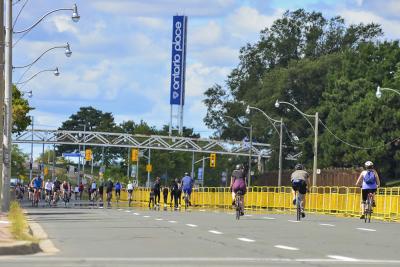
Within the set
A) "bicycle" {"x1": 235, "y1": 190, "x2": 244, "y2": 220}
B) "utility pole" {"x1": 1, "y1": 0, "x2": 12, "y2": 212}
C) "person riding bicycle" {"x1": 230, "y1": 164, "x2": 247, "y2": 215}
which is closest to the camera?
"bicycle" {"x1": 235, "y1": 190, "x2": 244, "y2": 220}

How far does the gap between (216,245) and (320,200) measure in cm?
2643

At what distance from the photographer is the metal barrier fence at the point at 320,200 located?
37.1 metres

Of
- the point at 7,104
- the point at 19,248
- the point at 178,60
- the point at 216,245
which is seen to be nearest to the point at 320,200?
the point at 7,104

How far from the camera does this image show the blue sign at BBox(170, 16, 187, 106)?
509ft

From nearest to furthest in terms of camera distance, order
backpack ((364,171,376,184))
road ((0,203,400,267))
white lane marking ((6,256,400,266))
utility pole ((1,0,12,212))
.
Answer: white lane marking ((6,256,400,266)), road ((0,203,400,267)), backpack ((364,171,376,184)), utility pole ((1,0,12,212))

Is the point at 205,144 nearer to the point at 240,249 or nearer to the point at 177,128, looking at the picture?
the point at 177,128

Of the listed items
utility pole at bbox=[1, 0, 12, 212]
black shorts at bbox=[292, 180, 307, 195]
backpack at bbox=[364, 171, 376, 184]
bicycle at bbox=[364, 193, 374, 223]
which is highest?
utility pole at bbox=[1, 0, 12, 212]

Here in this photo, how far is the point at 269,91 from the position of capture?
109 meters

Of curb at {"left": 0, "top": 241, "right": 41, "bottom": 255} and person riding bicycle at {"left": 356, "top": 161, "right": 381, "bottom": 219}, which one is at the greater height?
person riding bicycle at {"left": 356, "top": 161, "right": 381, "bottom": 219}

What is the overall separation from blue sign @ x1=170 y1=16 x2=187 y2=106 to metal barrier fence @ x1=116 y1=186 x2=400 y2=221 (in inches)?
3571

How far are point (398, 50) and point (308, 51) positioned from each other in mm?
26009

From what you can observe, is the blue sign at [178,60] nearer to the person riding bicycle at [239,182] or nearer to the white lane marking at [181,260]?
the person riding bicycle at [239,182]

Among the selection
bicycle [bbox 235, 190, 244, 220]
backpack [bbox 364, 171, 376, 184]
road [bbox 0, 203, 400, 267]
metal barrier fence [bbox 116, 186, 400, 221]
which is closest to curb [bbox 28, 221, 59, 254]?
road [bbox 0, 203, 400, 267]

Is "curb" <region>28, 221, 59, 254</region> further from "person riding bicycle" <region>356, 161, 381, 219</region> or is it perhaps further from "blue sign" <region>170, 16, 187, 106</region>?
"blue sign" <region>170, 16, 187, 106</region>
